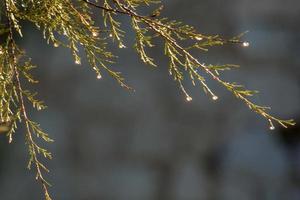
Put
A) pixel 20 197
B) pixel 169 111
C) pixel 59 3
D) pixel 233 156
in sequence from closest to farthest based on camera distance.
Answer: pixel 59 3 < pixel 233 156 < pixel 169 111 < pixel 20 197

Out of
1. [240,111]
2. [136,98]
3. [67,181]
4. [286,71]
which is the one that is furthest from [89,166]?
[286,71]

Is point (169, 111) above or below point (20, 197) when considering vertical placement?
above

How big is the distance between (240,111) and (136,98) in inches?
58.3

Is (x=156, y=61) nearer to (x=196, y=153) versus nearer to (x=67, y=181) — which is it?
(x=196, y=153)

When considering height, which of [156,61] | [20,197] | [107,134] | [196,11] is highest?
[196,11]

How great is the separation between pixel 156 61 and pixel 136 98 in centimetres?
59

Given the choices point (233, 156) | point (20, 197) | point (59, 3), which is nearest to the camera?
point (59, 3)

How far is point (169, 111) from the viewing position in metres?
6.71

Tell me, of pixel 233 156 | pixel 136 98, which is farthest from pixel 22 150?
pixel 233 156

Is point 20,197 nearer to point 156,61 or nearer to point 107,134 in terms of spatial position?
point 107,134

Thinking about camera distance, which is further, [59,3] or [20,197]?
[20,197]

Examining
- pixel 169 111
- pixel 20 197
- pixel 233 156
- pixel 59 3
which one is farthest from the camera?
pixel 20 197

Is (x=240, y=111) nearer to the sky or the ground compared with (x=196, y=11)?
nearer to the ground

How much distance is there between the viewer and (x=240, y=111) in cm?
636
